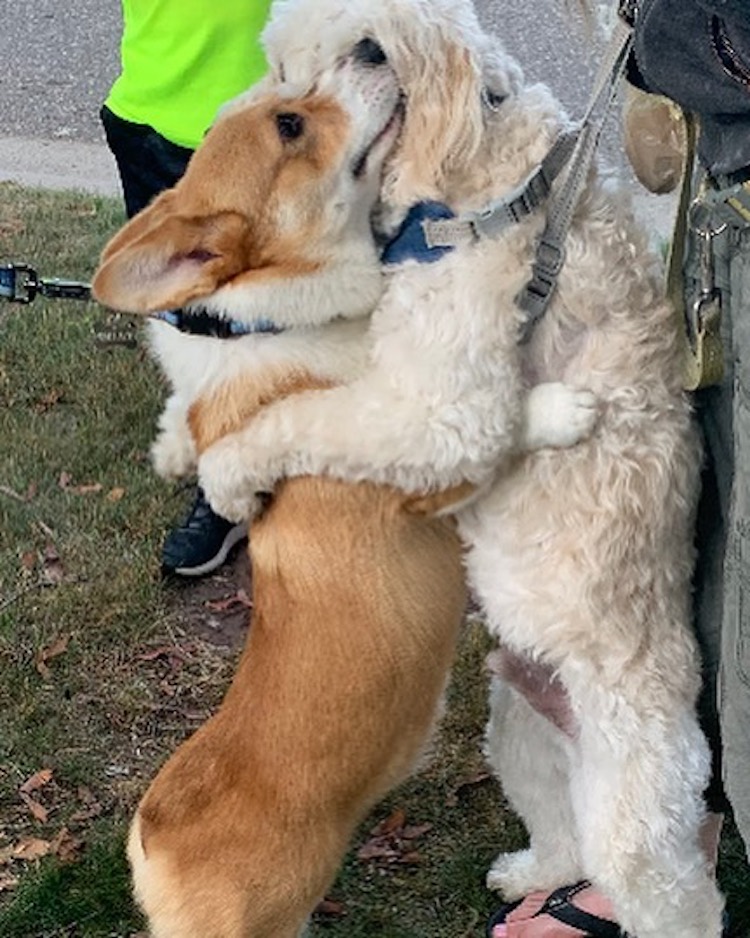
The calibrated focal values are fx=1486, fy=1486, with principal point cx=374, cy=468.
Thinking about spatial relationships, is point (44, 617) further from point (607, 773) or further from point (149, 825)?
point (607, 773)

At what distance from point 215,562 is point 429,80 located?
2161 mm

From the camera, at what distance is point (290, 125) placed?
266 cm

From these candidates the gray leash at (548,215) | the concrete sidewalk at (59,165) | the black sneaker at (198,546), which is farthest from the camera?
the concrete sidewalk at (59,165)

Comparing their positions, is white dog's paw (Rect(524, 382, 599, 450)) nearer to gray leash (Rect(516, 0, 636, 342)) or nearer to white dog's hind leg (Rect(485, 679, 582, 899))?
gray leash (Rect(516, 0, 636, 342))

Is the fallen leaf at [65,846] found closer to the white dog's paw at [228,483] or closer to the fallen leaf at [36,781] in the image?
the fallen leaf at [36,781]

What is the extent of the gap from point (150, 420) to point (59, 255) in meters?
1.38

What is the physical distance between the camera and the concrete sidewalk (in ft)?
23.3

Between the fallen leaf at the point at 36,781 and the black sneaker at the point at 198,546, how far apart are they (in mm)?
835

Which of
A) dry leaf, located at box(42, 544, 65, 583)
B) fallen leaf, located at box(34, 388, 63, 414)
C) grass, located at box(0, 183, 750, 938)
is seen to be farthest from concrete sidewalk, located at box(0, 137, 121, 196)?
dry leaf, located at box(42, 544, 65, 583)

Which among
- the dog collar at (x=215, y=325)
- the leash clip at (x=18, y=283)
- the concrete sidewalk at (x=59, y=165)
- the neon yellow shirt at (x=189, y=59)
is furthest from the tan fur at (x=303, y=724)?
the concrete sidewalk at (x=59, y=165)

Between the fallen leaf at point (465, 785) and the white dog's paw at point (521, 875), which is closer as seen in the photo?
the white dog's paw at point (521, 875)

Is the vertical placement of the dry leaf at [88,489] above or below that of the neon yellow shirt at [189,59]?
below

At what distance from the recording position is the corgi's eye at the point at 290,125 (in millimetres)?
2645

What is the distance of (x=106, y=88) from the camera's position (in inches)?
332
